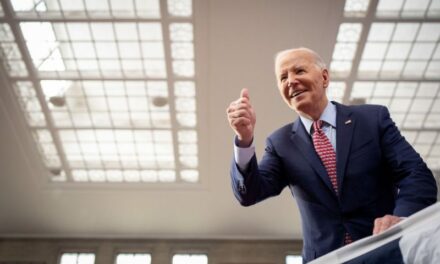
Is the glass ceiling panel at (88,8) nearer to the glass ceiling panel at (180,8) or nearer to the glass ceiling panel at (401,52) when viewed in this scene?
the glass ceiling panel at (180,8)

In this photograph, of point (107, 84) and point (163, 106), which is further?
point (163, 106)

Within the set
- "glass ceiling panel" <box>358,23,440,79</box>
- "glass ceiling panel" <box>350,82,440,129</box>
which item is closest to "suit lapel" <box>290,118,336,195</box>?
"glass ceiling panel" <box>358,23,440,79</box>

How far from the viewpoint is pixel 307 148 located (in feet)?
8.61

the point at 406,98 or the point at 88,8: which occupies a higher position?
the point at 88,8

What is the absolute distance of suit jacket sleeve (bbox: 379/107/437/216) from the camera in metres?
2.22

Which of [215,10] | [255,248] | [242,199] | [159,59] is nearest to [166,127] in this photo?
[159,59]

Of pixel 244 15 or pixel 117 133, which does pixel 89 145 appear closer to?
pixel 117 133

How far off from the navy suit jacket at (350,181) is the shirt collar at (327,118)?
51mm

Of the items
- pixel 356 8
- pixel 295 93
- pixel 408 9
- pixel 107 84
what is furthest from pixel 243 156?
pixel 107 84

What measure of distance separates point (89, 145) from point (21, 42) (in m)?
5.33

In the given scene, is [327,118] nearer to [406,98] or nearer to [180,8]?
[180,8]

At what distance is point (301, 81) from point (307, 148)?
363 mm

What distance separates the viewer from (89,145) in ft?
66.1

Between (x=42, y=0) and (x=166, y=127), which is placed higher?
(x=42, y=0)
